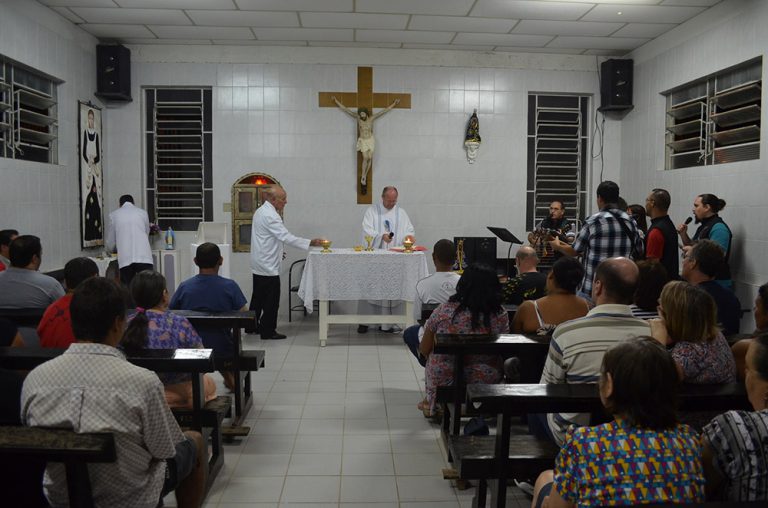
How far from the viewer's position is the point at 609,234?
4770mm

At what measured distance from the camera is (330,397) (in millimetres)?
4781

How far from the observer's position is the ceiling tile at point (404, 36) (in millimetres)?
7387

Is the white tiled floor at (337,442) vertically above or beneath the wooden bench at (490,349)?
beneath

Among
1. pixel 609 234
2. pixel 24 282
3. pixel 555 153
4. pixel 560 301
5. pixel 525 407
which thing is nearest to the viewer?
pixel 525 407

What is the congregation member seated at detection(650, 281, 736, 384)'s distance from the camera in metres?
2.41

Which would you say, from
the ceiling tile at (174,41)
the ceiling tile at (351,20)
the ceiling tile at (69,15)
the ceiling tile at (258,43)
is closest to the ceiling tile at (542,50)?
the ceiling tile at (351,20)

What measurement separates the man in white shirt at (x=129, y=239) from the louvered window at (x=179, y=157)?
105 cm

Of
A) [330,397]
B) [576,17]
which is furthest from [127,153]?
[576,17]

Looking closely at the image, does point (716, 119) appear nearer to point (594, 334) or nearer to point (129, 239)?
point (594, 334)

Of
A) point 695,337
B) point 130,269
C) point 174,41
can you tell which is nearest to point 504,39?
point 174,41

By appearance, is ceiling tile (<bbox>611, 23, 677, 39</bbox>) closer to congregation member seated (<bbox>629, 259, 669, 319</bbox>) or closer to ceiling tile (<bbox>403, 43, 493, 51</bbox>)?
ceiling tile (<bbox>403, 43, 493, 51</bbox>)

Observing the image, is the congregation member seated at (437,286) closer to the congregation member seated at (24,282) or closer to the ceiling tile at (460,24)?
the congregation member seated at (24,282)

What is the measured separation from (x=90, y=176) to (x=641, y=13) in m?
6.04

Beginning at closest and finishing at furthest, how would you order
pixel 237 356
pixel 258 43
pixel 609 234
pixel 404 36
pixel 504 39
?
pixel 237 356 → pixel 609 234 → pixel 404 36 → pixel 504 39 → pixel 258 43
